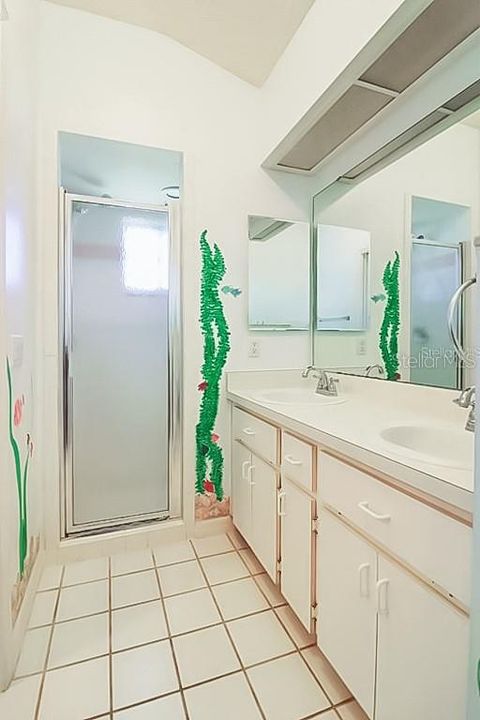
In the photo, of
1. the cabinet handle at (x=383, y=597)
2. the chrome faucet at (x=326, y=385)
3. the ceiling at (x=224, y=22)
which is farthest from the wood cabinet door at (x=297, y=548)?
the ceiling at (x=224, y=22)

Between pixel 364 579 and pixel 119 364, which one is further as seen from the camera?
pixel 119 364

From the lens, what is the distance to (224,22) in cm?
190

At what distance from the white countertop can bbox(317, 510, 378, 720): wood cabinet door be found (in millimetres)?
275

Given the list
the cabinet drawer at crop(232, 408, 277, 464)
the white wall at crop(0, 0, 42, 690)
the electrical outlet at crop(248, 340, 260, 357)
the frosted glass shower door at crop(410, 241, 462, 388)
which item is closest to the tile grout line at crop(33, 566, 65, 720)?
the white wall at crop(0, 0, 42, 690)

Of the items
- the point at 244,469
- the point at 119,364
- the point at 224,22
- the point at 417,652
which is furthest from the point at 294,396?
the point at 224,22

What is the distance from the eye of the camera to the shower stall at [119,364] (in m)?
2.03

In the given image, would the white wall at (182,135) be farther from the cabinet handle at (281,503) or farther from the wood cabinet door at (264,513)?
the cabinet handle at (281,503)

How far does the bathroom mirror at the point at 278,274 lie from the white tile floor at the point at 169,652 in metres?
1.42

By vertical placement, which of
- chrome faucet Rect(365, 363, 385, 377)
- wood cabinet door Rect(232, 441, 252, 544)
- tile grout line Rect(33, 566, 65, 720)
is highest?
chrome faucet Rect(365, 363, 385, 377)

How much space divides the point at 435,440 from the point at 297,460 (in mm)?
498

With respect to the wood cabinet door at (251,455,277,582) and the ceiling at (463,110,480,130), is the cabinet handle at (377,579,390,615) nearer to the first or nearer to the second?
the wood cabinet door at (251,455,277,582)

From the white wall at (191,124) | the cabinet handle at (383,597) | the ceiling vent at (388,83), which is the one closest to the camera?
the cabinet handle at (383,597)

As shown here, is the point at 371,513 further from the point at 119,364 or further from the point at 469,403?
the point at 119,364
